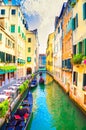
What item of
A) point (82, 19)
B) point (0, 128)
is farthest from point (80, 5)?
point (0, 128)

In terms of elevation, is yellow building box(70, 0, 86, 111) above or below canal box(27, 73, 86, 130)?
above

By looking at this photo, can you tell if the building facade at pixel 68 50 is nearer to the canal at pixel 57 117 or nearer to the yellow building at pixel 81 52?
the yellow building at pixel 81 52

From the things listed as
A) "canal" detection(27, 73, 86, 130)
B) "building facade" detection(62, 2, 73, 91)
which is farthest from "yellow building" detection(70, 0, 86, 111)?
"building facade" detection(62, 2, 73, 91)

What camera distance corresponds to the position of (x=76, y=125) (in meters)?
14.5

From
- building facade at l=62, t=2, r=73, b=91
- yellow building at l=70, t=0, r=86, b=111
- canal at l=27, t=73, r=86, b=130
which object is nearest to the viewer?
canal at l=27, t=73, r=86, b=130

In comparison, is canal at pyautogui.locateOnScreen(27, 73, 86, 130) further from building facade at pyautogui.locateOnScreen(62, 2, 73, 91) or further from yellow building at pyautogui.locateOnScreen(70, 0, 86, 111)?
building facade at pyautogui.locateOnScreen(62, 2, 73, 91)

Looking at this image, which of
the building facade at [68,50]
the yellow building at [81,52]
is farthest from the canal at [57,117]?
the building facade at [68,50]

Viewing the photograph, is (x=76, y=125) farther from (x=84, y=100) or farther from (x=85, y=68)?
(x=85, y=68)

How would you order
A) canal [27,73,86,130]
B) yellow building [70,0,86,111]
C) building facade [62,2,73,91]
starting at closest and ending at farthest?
canal [27,73,86,130] → yellow building [70,0,86,111] → building facade [62,2,73,91]

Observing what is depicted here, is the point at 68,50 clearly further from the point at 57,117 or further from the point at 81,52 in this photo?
the point at 57,117

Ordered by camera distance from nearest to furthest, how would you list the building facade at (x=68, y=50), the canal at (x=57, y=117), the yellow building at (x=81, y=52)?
the canal at (x=57, y=117)
the yellow building at (x=81, y=52)
the building facade at (x=68, y=50)

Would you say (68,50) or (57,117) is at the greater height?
(68,50)

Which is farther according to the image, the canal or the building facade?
the building facade

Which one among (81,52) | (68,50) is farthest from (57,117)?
(68,50)
